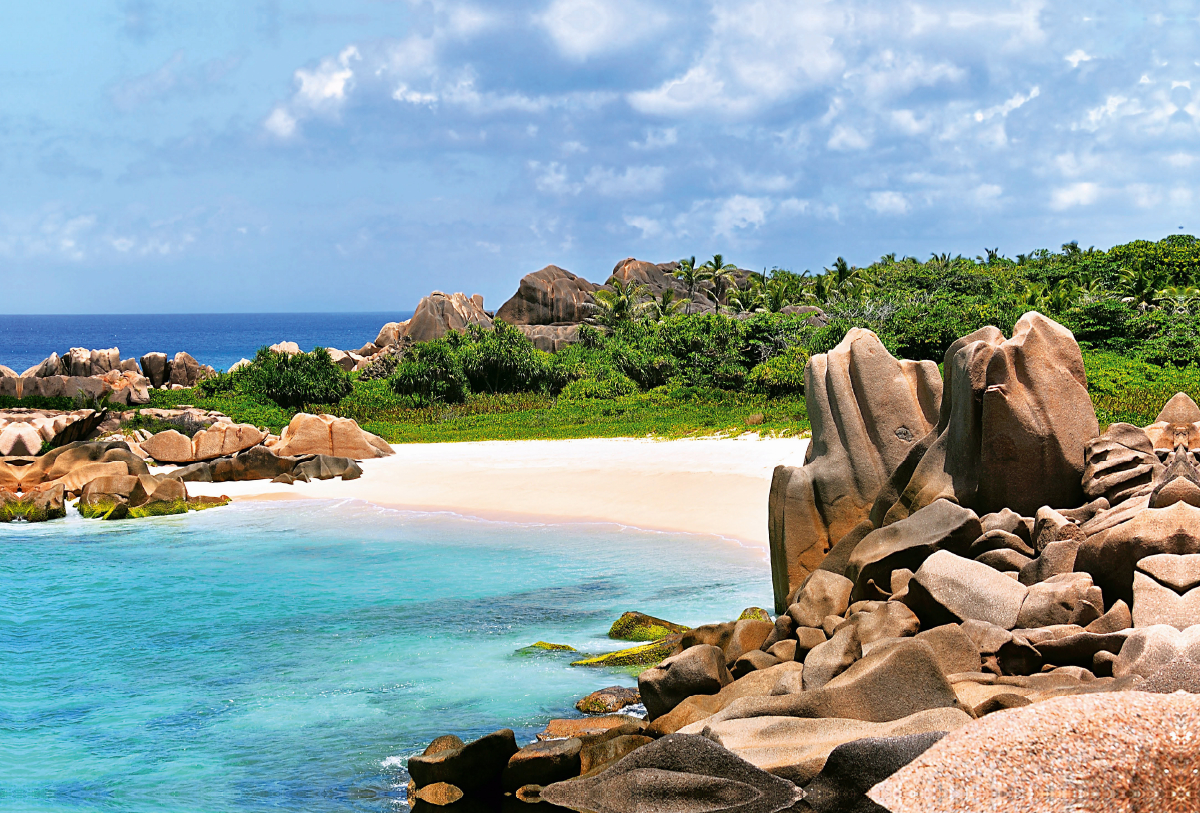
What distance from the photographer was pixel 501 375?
3678cm

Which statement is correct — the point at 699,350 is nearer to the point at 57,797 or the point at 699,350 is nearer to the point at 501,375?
the point at 501,375

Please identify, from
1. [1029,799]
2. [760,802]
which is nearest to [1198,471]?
[760,802]

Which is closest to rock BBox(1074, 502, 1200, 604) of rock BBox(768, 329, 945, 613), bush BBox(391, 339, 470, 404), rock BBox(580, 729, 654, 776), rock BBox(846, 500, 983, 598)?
rock BBox(846, 500, 983, 598)

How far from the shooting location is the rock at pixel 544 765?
264 inches

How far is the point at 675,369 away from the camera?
3581 centimetres

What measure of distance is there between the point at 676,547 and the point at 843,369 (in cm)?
545

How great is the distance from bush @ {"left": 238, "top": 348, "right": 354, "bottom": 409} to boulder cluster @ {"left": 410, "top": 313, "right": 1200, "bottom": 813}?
26528 mm

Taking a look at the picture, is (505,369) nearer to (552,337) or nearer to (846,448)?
(552,337)

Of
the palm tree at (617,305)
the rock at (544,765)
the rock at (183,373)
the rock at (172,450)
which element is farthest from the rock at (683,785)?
the palm tree at (617,305)

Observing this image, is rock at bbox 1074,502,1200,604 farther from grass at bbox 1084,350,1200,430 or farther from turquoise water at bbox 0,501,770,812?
grass at bbox 1084,350,1200,430

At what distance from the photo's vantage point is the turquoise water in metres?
7.95

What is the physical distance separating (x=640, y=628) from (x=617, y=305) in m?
44.8

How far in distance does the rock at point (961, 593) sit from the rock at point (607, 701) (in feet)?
8.52

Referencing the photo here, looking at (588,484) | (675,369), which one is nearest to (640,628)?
(588,484)
